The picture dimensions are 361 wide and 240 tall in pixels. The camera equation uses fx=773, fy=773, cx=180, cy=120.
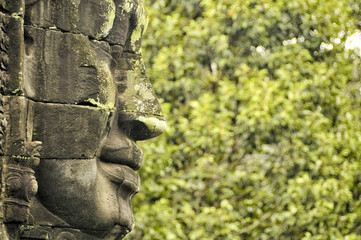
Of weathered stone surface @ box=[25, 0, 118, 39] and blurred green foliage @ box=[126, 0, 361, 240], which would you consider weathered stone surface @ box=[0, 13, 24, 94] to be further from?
blurred green foliage @ box=[126, 0, 361, 240]

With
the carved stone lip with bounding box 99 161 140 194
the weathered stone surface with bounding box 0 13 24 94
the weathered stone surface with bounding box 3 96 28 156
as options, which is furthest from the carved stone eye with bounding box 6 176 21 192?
the carved stone lip with bounding box 99 161 140 194

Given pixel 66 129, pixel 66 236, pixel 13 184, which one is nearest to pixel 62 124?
pixel 66 129

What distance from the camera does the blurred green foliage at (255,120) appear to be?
8594 millimetres

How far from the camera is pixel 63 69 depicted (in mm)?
3328

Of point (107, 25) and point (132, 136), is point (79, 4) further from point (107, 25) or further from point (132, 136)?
point (132, 136)

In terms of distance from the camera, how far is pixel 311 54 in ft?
30.9

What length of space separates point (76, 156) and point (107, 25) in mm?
620

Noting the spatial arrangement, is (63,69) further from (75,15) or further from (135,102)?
(135,102)

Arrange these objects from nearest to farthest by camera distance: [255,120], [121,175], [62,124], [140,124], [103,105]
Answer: [62,124] < [103,105] < [121,175] < [140,124] < [255,120]

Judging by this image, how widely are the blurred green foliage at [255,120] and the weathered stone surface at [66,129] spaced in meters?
4.90

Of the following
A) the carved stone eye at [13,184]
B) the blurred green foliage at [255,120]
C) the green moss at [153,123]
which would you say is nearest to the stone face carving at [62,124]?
the carved stone eye at [13,184]

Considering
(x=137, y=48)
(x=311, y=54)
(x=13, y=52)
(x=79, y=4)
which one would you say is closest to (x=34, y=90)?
(x=13, y=52)

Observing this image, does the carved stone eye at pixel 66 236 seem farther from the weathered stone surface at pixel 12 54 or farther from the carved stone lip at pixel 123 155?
the weathered stone surface at pixel 12 54

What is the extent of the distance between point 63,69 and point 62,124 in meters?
0.24
